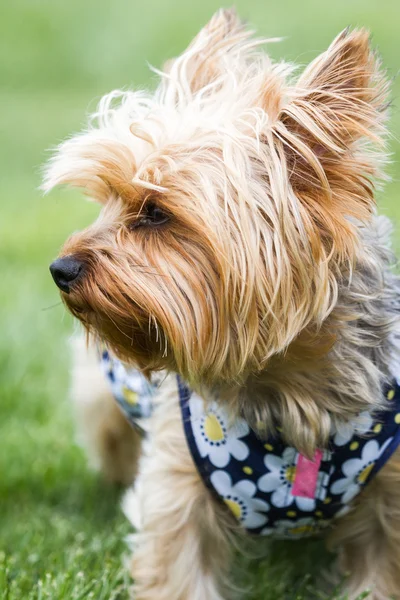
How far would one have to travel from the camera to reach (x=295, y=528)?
3096 mm

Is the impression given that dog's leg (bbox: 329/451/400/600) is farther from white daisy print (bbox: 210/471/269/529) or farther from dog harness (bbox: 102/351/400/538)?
white daisy print (bbox: 210/471/269/529)

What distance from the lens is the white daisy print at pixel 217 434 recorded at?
2895 mm

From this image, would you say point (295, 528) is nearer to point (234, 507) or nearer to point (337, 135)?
point (234, 507)

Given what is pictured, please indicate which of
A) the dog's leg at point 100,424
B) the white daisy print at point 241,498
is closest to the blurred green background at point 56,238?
the dog's leg at point 100,424

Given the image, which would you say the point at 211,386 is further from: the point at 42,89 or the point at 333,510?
the point at 42,89

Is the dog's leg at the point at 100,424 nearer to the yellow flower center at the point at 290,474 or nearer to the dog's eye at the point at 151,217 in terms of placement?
the yellow flower center at the point at 290,474

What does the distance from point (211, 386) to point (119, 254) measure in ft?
1.60

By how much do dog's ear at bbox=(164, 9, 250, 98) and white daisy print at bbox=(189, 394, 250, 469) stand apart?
0.97 meters

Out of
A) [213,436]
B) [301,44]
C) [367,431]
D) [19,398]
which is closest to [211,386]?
[213,436]

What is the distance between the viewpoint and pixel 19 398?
494 centimetres

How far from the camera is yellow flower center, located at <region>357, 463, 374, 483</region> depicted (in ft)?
9.39

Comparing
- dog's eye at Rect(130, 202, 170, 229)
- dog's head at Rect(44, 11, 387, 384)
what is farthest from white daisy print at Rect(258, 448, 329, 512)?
dog's eye at Rect(130, 202, 170, 229)

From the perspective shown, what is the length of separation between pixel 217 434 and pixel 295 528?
1.44ft

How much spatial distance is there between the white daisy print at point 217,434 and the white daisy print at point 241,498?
0.06 m
